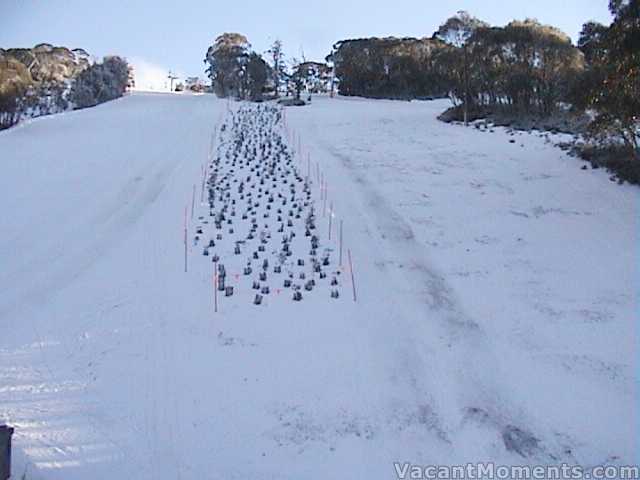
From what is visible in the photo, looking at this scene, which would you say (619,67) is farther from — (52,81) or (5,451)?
(52,81)

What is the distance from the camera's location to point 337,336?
6926 mm

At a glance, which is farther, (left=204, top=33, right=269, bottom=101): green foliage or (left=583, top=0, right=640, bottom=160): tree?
(left=204, top=33, right=269, bottom=101): green foliage

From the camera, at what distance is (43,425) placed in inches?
207

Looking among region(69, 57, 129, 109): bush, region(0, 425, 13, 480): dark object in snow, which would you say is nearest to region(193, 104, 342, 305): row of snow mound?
region(0, 425, 13, 480): dark object in snow

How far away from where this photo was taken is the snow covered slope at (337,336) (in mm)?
5070

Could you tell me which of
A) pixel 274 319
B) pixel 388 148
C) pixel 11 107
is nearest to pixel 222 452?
pixel 274 319

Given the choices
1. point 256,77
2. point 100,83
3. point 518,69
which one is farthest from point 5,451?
point 256,77

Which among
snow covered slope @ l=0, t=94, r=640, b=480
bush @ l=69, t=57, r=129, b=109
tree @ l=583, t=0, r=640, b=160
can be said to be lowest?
snow covered slope @ l=0, t=94, r=640, b=480

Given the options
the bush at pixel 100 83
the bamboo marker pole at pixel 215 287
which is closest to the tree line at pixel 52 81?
the bush at pixel 100 83

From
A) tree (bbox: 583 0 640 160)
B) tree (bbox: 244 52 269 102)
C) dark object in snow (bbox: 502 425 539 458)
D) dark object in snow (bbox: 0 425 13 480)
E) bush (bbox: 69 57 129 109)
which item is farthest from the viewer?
tree (bbox: 244 52 269 102)

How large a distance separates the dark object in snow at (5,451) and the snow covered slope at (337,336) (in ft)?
1.56

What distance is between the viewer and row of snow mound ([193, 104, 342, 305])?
8211mm

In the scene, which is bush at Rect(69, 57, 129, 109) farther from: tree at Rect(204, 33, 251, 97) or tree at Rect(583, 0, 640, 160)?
tree at Rect(583, 0, 640, 160)

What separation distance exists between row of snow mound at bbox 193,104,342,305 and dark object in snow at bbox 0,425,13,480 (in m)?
3.77
